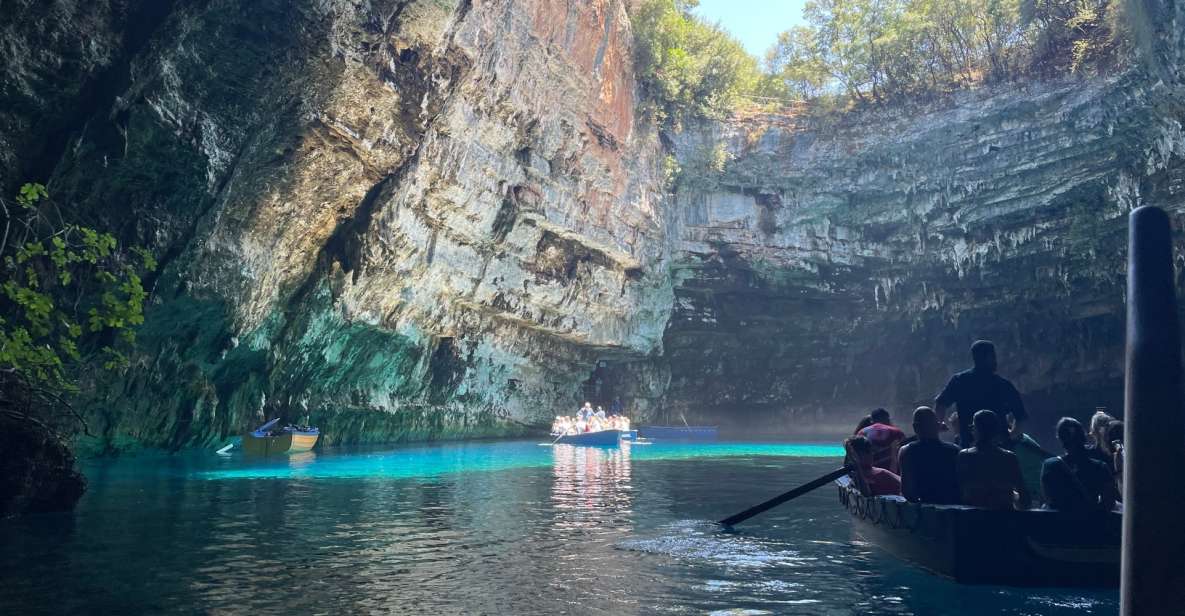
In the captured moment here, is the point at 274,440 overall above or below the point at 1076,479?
below

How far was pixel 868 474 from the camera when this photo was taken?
29.0 ft

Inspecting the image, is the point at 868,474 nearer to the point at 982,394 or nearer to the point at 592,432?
the point at 982,394

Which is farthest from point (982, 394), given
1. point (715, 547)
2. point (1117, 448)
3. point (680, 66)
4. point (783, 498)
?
point (680, 66)

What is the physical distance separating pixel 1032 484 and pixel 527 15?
18.6 meters

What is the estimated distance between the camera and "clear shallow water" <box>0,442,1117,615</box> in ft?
19.0

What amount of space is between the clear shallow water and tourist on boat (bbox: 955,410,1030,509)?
0.76 metres

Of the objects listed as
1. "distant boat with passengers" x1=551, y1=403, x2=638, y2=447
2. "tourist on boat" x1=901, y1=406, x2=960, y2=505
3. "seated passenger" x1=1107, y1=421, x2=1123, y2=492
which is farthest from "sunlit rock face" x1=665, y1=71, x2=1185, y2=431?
"tourist on boat" x1=901, y1=406, x2=960, y2=505

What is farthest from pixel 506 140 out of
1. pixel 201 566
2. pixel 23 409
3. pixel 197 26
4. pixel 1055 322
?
pixel 1055 322

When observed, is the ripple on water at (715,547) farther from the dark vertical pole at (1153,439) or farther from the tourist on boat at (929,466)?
the dark vertical pole at (1153,439)

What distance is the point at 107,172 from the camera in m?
15.3

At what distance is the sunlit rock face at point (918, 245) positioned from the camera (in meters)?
27.9

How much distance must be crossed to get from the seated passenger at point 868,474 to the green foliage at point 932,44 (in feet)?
81.8

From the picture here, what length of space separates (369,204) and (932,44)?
1008 inches

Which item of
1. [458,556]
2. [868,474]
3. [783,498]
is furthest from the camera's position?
[783,498]
